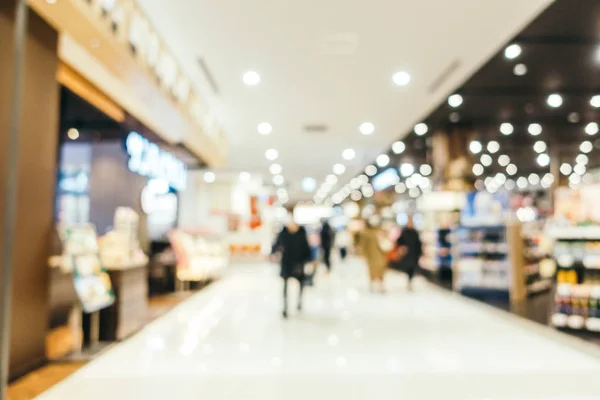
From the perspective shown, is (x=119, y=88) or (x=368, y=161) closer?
Result: (x=119, y=88)

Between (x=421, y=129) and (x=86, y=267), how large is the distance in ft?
28.2

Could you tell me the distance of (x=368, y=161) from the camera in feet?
48.6

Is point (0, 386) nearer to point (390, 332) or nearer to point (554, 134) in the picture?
point (390, 332)

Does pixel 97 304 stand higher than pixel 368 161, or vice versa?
pixel 368 161

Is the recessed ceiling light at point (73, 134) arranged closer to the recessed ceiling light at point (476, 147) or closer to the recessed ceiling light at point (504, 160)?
the recessed ceiling light at point (476, 147)

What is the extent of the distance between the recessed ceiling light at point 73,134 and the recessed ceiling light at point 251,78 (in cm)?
353

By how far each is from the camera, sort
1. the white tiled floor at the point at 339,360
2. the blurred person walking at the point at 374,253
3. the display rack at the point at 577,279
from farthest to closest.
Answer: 1. the blurred person walking at the point at 374,253
2. the display rack at the point at 577,279
3. the white tiled floor at the point at 339,360

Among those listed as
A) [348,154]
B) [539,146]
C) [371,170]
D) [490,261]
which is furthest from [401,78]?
[371,170]

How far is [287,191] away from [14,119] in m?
22.5

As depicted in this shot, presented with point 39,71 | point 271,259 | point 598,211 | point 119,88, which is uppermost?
point 119,88

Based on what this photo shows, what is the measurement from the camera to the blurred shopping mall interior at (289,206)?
371 centimetres

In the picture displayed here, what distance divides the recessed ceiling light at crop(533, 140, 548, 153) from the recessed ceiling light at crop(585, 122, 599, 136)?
1.34 metres

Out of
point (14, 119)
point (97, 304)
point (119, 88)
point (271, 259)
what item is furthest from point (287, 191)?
point (14, 119)

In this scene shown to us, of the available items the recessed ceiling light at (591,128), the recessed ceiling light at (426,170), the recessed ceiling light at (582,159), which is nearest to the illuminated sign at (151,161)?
the recessed ceiling light at (591,128)
